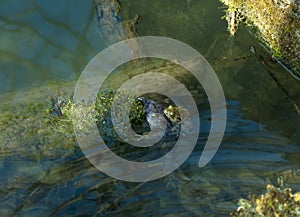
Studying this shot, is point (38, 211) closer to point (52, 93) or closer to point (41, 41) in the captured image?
point (52, 93)

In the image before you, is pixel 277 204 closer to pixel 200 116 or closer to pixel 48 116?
pixel 200 116

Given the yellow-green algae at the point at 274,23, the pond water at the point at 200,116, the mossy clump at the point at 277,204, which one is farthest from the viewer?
the yellow-green algae at the point at 274,23

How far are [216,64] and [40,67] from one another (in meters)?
1.83

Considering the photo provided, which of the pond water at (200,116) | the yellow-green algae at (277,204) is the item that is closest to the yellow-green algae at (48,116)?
the pond water at (200,116)

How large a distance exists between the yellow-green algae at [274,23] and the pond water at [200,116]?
0.12 metres

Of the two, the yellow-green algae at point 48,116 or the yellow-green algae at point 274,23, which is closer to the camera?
the yellow-green algae at point 48,116

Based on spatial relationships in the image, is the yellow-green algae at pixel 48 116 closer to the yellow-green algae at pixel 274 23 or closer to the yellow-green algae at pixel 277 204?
the yellow-green algae at pixel 274 23

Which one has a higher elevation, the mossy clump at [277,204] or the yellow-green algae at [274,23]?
the yellow-green algae at [274,23]

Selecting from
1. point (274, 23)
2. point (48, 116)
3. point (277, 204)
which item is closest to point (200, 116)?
point (274, 23)

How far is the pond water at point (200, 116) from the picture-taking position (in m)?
3.76

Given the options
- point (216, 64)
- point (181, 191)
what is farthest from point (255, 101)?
point (181, 191)

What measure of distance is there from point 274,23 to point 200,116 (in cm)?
119

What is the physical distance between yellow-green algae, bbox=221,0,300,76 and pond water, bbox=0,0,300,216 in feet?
0.40

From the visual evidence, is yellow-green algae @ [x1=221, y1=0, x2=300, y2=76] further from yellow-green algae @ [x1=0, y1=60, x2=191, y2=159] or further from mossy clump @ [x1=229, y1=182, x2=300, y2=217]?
mossy clump @ [x1=229, y1=182, x2=300, y2=217]
